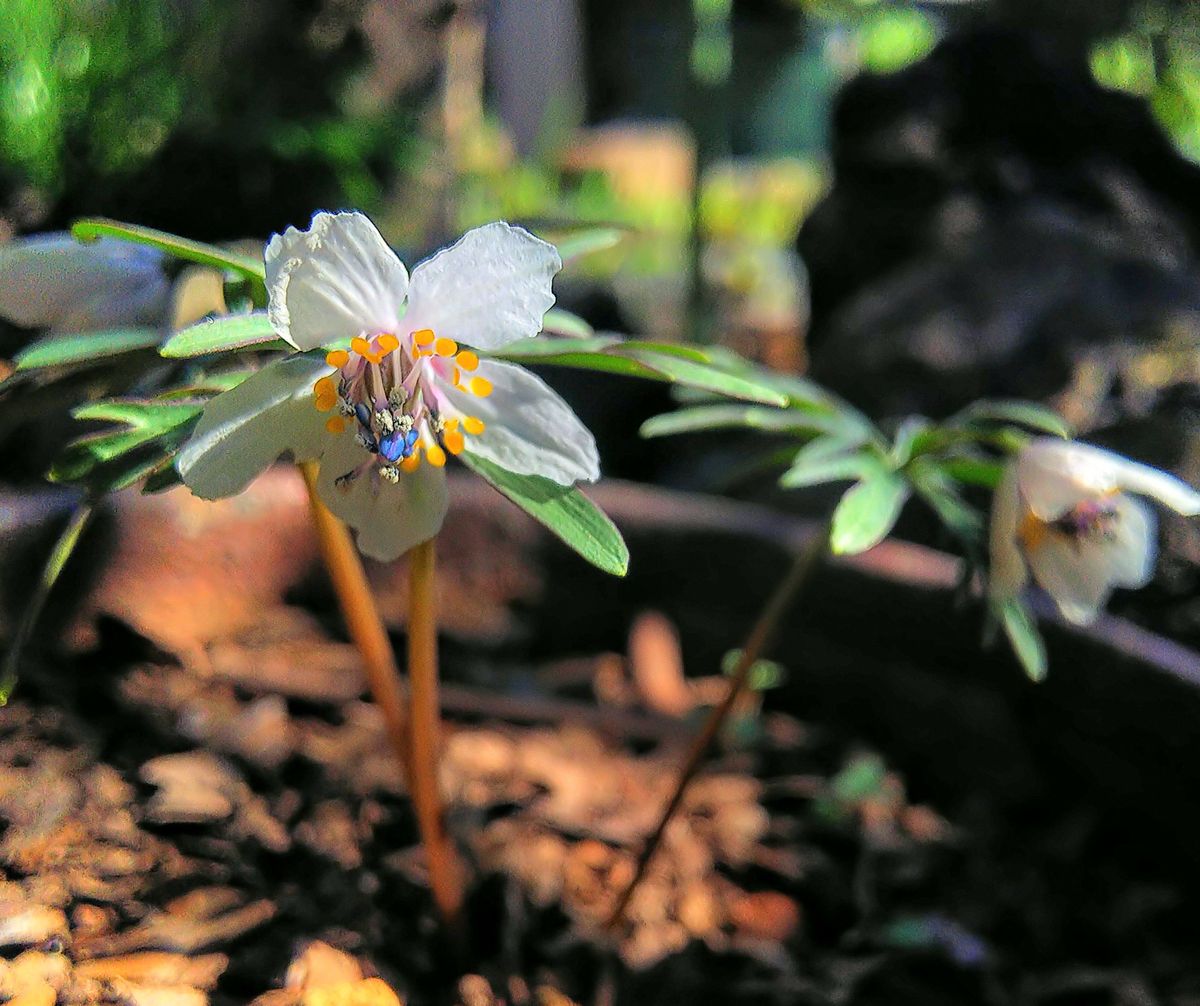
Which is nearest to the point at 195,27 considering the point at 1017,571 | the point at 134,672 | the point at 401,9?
the point at 401,9

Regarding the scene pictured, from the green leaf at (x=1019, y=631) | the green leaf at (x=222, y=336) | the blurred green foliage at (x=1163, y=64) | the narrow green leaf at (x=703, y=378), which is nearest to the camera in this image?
the green leaf at (x=222, y=336)

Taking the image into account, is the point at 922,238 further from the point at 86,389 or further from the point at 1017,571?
the point at 86,389

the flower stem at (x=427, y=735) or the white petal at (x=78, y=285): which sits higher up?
the white petal at (x=78, y=285)

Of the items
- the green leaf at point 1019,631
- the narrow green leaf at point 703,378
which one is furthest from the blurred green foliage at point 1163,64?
the narrow green leaf at point 703,378

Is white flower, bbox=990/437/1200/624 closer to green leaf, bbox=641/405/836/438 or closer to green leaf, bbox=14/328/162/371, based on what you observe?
green leaf, bbox=641/405/836/438

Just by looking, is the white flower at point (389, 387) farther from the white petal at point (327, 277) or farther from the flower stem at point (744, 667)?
the flower stem at point (744, 667)

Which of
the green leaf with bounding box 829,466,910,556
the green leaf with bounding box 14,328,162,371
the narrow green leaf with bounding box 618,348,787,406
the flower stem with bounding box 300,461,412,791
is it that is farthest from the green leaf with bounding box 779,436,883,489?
the green leaf with bounding box 14,328,162,371
